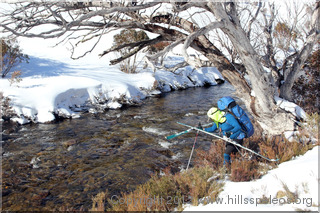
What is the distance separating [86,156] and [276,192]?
517 cm

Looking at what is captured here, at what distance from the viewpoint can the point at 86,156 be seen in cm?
658

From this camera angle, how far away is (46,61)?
685 inches

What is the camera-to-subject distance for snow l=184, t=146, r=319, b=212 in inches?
122

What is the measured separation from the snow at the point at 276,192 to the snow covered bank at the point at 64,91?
514 centimetres

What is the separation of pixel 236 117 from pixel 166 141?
11.5 ft

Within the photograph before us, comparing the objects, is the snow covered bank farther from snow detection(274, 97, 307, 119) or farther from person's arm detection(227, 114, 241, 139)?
person's arm detection(227, 114, 241, 139)

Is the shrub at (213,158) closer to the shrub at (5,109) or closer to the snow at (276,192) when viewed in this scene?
the snow at (276,192)

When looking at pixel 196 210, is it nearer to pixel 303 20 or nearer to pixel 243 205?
pixel 243 205

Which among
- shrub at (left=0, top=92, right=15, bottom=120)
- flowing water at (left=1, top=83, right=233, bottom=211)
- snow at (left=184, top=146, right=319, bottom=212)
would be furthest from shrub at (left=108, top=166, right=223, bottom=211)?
shrub at (left=0, top=92, right=15, bottom=120)

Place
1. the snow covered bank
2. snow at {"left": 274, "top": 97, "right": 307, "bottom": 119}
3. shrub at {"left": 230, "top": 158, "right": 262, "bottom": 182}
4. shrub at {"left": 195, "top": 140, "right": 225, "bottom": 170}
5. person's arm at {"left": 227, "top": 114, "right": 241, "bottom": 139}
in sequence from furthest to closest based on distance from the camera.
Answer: the snow covered bank → snow at {"left": 274, "top": 97, "right": 307, "bottom": 119} → shrub at {"left": 195, "top": 140, "right": 225, "bottom": 170} → person's arm at {"left": 227, "top": 114, "right": 241, "bottom": 139} → shrub at {"left": 230, "top": 158, "right": 262, "bottom": 182}

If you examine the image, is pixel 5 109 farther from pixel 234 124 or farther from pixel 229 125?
pixel 234 124

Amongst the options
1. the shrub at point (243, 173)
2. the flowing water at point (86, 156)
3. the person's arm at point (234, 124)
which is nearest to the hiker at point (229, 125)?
the person's arm at point (234, 124)

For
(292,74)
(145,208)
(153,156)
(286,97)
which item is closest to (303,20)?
(292,74)

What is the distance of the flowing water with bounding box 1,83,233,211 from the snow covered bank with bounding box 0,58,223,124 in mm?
845
